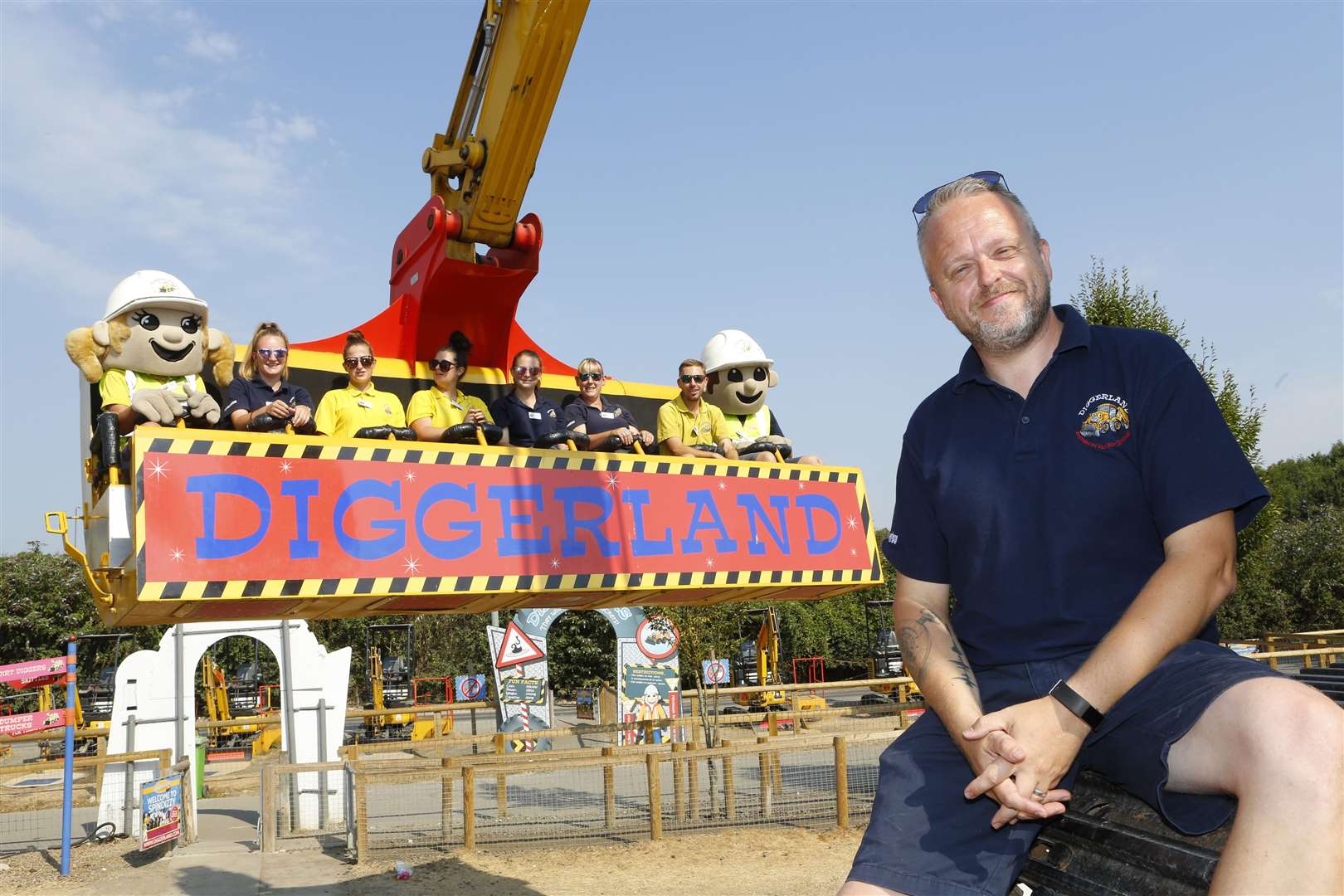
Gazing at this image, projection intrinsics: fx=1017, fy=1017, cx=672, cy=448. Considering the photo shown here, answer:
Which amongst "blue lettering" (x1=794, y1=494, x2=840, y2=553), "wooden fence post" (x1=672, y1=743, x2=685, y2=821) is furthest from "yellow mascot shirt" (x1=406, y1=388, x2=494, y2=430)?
"wooden fence post" (x1=672, y1=743, x2=685, y2=821)

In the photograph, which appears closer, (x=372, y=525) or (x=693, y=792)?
(x=372, y=525)

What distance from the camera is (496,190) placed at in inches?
307

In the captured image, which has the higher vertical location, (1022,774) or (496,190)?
(496,190)

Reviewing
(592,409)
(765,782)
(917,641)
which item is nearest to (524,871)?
(765,782)

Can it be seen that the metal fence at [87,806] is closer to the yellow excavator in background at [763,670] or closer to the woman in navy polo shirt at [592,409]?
the woman in navy polo shirt at [592,409]

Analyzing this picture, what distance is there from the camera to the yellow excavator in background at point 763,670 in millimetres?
28703

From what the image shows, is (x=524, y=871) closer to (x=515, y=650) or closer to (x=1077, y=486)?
(x=1077, y=486)

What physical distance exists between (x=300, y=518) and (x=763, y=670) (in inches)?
1018

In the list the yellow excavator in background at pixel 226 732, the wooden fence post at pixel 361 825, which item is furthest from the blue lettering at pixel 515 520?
the yellow excavator in background at pixel 226 732

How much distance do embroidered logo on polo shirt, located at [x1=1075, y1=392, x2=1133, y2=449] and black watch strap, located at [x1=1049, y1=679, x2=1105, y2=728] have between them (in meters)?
0.52

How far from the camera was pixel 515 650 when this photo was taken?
2183 centimetres

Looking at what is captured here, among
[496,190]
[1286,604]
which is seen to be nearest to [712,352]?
[496,190]

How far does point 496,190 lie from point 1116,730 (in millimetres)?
6718

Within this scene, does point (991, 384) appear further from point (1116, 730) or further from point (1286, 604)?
point (1286, 604)
